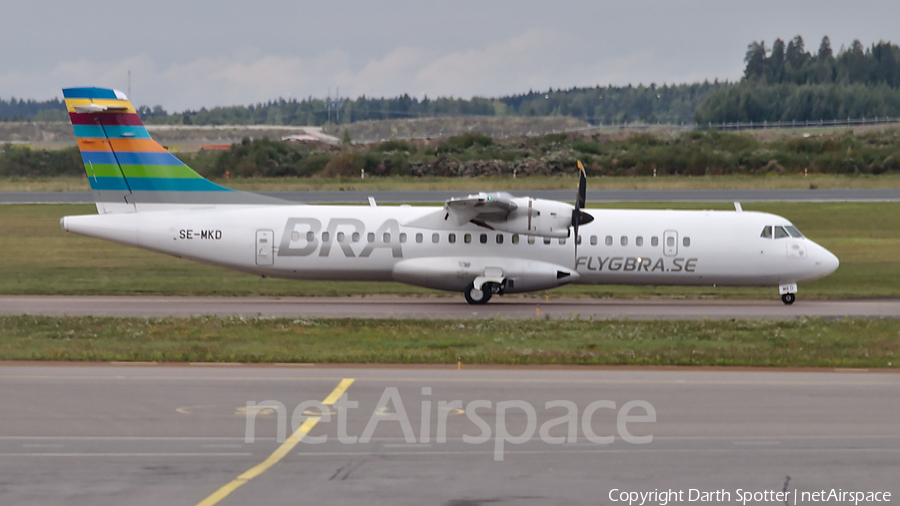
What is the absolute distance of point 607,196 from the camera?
157ft

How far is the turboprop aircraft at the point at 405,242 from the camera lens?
82.5ft

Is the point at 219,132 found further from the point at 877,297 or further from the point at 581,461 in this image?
the point at 581,461

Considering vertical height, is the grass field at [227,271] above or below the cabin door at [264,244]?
below

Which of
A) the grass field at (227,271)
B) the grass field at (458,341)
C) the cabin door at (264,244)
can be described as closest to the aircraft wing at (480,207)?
the grass field at (458,341)

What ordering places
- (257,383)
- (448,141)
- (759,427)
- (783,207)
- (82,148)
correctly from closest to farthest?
1. (759,427)
2. (257,383)
3. (82,148)
4. (783,207)
5. (448,141)

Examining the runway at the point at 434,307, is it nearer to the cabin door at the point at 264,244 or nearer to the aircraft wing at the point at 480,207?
the cabin door at the point at 264,244

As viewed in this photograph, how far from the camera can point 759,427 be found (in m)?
11.8

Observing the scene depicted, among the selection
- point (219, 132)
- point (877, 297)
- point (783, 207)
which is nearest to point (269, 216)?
point (877, 297)

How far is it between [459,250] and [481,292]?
133 centimetres

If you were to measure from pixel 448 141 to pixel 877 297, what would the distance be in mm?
54701

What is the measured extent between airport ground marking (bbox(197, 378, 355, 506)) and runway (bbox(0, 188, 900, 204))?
3424cm

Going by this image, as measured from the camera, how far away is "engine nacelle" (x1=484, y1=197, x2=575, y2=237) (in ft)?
79.7

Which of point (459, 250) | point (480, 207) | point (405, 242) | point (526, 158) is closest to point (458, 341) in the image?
point (480, 207)

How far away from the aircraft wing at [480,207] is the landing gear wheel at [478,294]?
6.15ft
